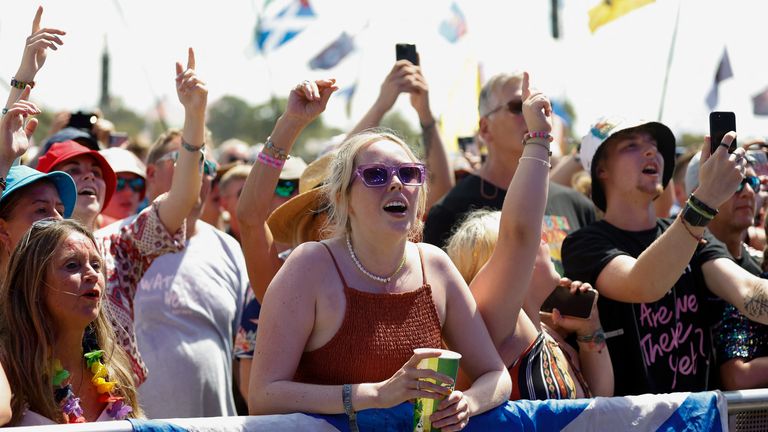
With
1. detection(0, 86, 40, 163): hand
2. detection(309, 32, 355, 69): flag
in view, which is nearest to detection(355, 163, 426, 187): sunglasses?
detection(0, 86, 40, 163): hand

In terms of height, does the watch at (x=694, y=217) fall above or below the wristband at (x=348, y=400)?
above

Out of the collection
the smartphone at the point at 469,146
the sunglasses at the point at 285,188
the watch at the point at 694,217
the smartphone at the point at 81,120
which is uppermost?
the smartphone at the point at 81,120

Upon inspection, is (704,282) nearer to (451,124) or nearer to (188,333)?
(188,333)

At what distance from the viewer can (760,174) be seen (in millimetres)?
5160

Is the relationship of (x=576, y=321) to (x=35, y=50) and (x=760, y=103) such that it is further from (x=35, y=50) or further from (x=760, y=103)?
(x=760, y=103)

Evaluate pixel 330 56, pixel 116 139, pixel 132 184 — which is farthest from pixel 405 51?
pixel 330 56

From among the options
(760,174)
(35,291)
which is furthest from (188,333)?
(760,174)

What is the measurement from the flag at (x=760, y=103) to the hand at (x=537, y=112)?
8.12m

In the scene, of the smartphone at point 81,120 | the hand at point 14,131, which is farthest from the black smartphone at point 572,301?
the smartphone at point 81,120

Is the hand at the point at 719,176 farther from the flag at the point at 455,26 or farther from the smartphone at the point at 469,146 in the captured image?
the flag at the point at 455,26

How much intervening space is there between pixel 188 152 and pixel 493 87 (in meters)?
1.67

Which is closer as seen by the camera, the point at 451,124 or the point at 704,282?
the point at 704,282

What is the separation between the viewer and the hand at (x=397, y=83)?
463 cm

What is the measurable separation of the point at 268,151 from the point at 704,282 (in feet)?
5.82
